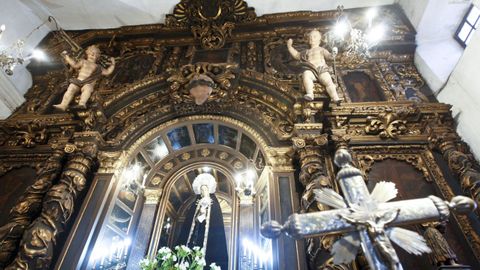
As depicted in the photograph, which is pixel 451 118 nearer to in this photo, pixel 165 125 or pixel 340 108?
pixel 340 108

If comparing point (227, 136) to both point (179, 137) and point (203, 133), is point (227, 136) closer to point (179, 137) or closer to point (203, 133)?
point (203, 133)

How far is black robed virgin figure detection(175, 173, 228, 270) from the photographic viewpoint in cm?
518

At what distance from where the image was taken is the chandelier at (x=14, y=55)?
Answer: 14.5ft

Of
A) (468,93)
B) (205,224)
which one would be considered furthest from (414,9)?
(205,224)

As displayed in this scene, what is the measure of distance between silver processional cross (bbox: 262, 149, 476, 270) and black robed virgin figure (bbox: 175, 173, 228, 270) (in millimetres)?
3407

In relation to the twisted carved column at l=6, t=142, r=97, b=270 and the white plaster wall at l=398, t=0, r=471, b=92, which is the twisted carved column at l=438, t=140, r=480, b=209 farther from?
the twisted carved column at l=6, t=142, r=97, b=270

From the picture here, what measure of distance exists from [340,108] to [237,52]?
2.63m

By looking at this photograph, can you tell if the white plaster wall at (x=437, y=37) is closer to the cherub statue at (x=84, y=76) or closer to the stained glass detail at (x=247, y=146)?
the stained glass detail at (x=247, y=146)

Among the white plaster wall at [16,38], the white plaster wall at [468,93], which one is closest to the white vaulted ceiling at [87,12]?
the white plaster wall at [16,38]

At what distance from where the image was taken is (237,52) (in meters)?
5.86

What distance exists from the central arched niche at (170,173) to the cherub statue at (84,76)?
1.24 meters

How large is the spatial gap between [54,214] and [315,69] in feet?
12.9

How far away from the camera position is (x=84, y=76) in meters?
4.76

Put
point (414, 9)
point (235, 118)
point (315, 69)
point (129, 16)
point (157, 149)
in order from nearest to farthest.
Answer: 1. point (315, 69)
2. point (235, 118)
3. point (157, 149)
4. point (414, 9)
5. point (129, 16)
